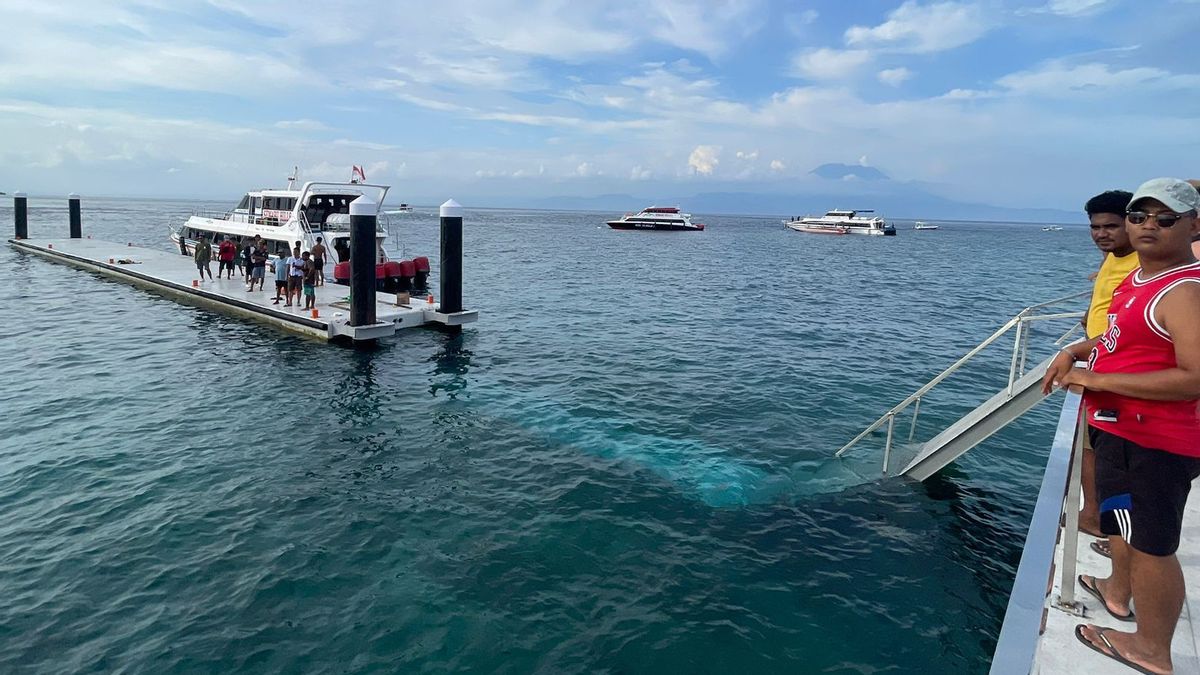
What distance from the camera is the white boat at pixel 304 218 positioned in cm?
2917

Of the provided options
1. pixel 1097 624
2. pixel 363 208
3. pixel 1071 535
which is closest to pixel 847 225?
pixel 363 208

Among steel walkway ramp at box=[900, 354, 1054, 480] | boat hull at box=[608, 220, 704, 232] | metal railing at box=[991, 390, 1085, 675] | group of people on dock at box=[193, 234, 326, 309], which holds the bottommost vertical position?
steel walkway ramp at box=[900, 354, 1054, 480]

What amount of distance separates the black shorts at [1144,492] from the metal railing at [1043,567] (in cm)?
17

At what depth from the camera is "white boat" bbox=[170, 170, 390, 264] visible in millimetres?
29172

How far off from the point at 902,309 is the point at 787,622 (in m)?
27.1

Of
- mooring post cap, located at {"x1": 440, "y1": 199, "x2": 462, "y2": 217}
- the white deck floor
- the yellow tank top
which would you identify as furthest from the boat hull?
the white deck floor

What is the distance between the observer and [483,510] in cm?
980

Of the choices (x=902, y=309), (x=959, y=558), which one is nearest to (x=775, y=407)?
(x=959, y=558)

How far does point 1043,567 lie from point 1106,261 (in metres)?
3.91

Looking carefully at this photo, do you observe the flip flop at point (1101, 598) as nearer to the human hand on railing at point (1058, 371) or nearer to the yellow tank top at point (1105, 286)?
the human hand on railing at point (1058, 371)

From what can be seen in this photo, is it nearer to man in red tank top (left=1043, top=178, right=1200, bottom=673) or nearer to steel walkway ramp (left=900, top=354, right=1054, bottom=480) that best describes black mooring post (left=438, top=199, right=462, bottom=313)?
steel walkway ramp (left=900, top=354, right=1054, bottom=480)

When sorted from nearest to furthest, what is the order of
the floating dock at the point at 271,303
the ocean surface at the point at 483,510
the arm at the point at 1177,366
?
the arm at the point at 1177,366 → the ocean surface at the point at 483,510 → the floating dock at the point at 271,303

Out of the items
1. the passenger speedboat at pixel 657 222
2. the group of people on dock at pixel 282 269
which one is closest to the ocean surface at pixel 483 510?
the group of people on dock at pixel 282 269

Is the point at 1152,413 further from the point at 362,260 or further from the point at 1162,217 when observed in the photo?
the point at 362,260
